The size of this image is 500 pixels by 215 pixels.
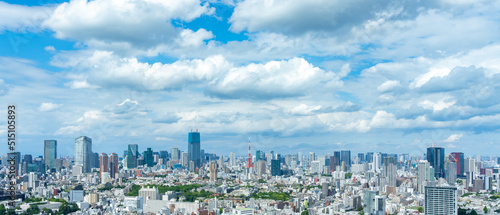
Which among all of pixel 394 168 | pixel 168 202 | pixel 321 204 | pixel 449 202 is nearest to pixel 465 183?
pixel 394 168

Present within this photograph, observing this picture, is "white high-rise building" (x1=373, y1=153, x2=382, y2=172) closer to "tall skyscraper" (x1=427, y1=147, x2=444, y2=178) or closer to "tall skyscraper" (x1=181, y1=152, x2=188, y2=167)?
"tall skyscraper" (x1=427, y1=147, x2=444, y2=178)

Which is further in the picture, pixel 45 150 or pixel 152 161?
pixel 152 161

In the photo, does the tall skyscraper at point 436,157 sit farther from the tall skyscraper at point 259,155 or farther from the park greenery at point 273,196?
the tall skyscraper at point 259,155

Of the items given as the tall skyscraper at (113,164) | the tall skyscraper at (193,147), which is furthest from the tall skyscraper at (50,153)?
the tall skyscraper at (193,147)

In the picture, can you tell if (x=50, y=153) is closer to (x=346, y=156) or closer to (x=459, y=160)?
(x=346, y=156)

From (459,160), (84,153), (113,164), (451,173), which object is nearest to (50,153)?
(84,153)

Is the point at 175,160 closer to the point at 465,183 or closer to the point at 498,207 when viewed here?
the point at 465,183

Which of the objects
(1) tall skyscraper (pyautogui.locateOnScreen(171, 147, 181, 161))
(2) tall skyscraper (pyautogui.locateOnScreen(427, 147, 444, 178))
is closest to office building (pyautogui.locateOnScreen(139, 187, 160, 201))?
(2) tall skyscraper (pyautogui.locateOnScreen(427, 147, 444, 178))
